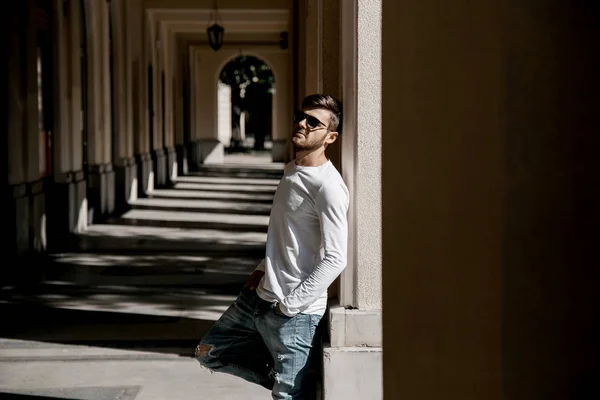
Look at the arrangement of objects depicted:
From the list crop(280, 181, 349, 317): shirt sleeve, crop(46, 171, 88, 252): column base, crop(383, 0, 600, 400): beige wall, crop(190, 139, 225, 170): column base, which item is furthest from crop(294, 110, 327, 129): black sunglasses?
crop(190, 139, 225, 170): column base

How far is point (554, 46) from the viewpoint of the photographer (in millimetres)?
1344

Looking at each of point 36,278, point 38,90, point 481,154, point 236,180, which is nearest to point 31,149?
point 38,90

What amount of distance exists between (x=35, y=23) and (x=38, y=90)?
2.78 ft

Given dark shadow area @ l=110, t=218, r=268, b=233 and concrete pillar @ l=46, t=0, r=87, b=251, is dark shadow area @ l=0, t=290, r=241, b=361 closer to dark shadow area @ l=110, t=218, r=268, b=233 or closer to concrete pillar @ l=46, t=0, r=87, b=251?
concrete pillar @ l=46, t=0, r=87, b=251

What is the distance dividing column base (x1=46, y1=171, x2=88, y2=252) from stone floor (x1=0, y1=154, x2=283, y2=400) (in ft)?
0.82

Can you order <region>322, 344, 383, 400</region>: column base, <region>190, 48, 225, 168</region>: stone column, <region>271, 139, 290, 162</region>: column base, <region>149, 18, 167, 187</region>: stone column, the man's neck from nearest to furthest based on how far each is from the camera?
the man's neck → <region>322, 344, 383, 400</region>: column base → <region>149, 18, 167, 187</region>: stone column → <region>190, 48, 225, 168</region>: stone column → <region>271, 139, 290, 162</region>: column base

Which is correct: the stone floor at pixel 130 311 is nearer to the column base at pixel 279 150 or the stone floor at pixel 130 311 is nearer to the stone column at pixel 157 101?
the stone column at pixel 157 101

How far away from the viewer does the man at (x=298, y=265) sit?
3723 mm

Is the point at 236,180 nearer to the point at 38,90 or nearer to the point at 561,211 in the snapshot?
the point at 38,90

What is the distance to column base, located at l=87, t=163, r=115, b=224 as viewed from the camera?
1675cm

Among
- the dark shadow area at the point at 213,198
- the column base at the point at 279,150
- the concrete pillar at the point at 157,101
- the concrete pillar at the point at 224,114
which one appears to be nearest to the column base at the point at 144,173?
the dark shadow area at the point at 213,198

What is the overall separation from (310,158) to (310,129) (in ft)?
0.44

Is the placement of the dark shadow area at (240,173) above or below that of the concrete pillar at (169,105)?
below

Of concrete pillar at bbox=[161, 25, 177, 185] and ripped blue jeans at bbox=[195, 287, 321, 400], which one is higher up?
concrete pillar at bbox=[161, 25, 177, 185]
